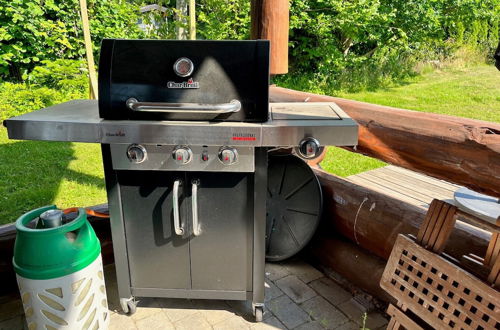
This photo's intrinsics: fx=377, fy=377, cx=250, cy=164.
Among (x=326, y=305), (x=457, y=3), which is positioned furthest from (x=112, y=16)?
(x=457, y=3)

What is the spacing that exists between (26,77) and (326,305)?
6.49 meters

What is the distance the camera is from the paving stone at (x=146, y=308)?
7.84 ft

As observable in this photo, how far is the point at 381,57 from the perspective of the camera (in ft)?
35.1

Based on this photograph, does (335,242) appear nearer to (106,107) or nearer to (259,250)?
(259,250)

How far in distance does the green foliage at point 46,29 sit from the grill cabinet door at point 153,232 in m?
4.66

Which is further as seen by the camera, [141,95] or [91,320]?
[91,320]

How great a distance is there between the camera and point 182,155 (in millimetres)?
1810

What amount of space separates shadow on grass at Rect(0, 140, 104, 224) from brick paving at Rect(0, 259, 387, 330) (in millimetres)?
1545

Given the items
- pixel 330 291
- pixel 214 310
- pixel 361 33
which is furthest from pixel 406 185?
pixel 361 33

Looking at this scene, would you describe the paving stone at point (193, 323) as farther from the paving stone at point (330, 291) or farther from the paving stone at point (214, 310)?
the paving stone at point (330, 291)

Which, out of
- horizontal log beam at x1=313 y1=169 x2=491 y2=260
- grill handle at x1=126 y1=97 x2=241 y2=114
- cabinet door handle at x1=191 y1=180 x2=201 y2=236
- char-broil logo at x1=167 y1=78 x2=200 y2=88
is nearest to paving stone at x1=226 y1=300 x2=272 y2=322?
cabinet door handle at x1=191 y1=180 x2=201 y2=236

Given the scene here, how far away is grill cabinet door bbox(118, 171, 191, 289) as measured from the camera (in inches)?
80.4

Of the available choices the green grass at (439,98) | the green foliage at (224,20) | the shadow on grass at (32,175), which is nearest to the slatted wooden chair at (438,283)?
the green grass at (439,98)

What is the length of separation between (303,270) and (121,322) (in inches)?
52.1
